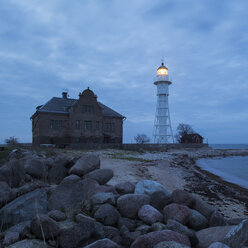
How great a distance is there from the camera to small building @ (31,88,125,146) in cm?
3288

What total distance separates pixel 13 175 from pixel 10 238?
475cm

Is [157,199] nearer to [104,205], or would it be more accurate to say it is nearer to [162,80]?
[104,205]

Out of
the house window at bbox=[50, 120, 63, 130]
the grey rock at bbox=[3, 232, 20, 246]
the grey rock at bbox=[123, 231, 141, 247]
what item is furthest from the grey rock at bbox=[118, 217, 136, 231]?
the house window at bbox=[50, 120, 63, 130]

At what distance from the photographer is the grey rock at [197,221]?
4.74m

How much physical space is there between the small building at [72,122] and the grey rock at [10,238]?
30.5 meters

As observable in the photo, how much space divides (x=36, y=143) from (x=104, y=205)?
108 ft

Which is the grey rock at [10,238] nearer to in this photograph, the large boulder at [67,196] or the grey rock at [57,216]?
the grey rock at [57,216]

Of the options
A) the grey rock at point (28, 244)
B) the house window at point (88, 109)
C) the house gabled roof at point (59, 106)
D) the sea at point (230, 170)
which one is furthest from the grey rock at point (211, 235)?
the house window at point (88, 109)

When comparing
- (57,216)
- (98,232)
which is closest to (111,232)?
(98,232)

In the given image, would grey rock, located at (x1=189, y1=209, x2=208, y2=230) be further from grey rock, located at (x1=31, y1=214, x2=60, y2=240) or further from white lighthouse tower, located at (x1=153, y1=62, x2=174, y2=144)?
white lighthouse tower, located at (x1=153, y1=62, x2=174, y2=144)

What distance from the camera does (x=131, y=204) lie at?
16.2 ft

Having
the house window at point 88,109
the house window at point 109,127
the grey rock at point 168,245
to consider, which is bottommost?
the grey rock at point 168,245

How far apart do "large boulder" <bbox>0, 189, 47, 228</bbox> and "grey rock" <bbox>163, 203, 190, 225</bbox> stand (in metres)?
2.75

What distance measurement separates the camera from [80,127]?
34.8 m
